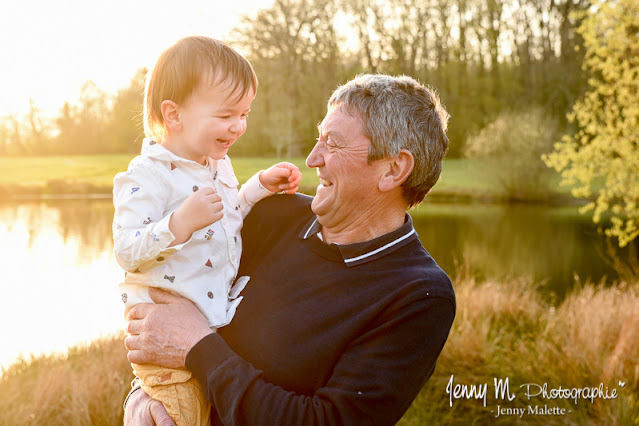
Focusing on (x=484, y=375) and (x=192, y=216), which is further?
(x=484, y=375)

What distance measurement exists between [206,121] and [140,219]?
0.39 metres

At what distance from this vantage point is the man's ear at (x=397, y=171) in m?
1.91

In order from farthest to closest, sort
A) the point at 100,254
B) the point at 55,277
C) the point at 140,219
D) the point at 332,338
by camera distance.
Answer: the point at 100,254 < the point at 55,277 < the point at 140,219 < the point at 332,338

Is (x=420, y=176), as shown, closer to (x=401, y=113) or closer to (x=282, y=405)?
(x=401, y=113)

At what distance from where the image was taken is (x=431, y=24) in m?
23.8

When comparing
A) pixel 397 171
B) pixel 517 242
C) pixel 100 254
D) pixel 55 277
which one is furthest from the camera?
pixel 517 242

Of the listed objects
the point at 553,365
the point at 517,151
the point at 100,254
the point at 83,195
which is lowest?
the point at 100,254

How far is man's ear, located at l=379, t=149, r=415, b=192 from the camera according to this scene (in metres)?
1.91

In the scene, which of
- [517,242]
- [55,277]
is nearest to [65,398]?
[55,277]

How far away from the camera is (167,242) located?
175cm

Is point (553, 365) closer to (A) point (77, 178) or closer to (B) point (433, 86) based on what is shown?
(B) point (433, 86)

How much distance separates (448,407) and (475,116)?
21.1 meters

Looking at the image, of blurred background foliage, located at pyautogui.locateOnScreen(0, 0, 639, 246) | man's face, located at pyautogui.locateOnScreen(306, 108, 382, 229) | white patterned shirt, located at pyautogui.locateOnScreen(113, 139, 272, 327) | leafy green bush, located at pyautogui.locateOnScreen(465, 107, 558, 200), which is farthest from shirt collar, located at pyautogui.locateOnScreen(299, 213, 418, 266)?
leafy green bush, located at pyautogui.locateOnScreen(465, 107, 558, 200)

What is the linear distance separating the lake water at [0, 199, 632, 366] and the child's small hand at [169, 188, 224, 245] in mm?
4994
